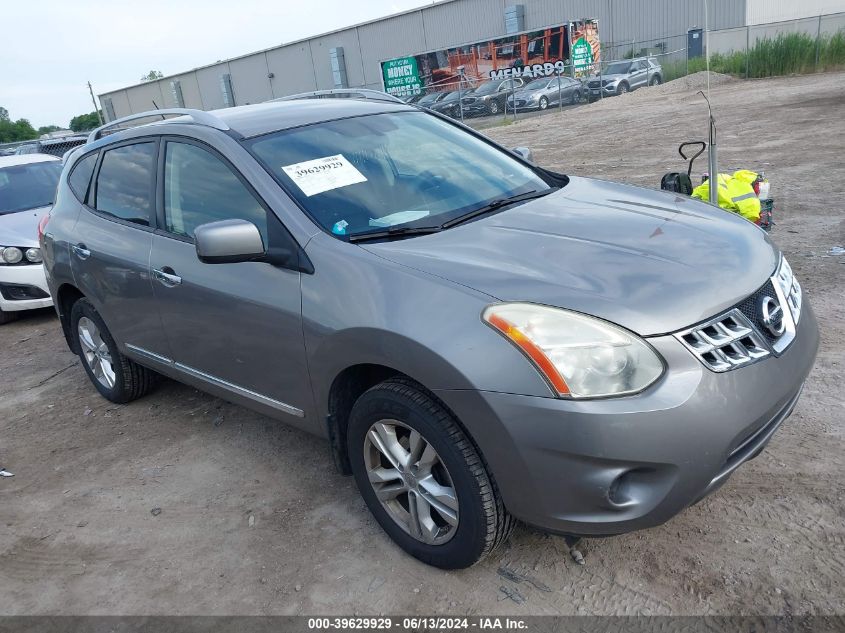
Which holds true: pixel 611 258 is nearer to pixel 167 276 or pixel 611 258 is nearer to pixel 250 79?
pixel 167 276

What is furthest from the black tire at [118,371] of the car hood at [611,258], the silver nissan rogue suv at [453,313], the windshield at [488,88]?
the windshield at [488,88]

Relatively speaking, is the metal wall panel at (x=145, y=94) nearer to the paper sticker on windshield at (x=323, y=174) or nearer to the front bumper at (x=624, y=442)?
the paper sticker on windshield at (x=323, y=174)

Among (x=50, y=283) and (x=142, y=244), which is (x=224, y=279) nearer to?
(x=142, y=244)

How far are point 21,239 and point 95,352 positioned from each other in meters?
3.09

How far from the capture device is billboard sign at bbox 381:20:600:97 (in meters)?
34.2

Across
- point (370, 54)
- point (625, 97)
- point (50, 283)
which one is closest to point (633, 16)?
point (625, 97)

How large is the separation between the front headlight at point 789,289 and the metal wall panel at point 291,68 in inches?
2174

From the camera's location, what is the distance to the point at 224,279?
3.30 metres

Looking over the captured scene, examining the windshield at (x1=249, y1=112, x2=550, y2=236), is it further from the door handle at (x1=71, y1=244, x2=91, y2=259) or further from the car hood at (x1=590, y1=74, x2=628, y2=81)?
the car hood at (x1=590, y1=74, x2=628, y2=81)

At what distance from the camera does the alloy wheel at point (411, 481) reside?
2.66 m

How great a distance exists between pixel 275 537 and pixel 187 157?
193 cm

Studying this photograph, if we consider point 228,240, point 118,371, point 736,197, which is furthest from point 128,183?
point 736,197

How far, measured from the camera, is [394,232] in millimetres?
2996

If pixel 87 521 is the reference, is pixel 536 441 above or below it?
above
